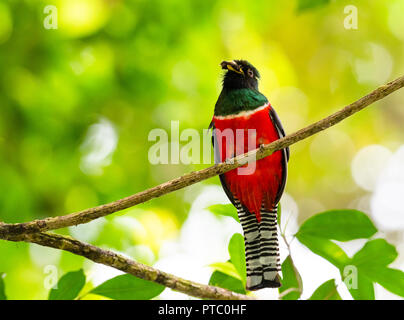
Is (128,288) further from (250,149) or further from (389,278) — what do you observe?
(250,149)

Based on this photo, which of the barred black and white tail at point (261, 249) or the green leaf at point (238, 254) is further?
the barred black and white tail at point (261, 249)

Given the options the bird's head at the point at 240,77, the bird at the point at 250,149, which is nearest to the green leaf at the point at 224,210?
the bird at the point at 250,149

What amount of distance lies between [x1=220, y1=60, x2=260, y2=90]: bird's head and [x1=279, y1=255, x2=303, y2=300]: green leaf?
1201mm

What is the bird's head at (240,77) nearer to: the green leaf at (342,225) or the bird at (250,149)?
the bird at (250,149)

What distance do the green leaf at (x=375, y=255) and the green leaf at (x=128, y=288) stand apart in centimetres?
74

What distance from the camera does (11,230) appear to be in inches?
70.2

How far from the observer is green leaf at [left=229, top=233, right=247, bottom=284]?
77.7 inches

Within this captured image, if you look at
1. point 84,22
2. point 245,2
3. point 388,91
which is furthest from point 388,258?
point 84,22

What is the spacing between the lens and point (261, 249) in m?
2.47

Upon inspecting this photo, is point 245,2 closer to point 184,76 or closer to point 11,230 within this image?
point 184,76

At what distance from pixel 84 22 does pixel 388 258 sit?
10.0 feet

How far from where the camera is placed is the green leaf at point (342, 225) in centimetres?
190

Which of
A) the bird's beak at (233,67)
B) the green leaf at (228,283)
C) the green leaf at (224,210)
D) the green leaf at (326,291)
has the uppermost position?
the bird's beak at (233,67)

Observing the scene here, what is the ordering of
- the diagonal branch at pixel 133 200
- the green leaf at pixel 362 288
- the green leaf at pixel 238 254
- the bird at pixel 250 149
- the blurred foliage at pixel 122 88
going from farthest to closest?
the blurred foliage at pixel 122 88 < the bird at pixel 250 149 < the green leaf at pixel 238 254 < the green leaf at pixel 362 288 < the diagonal branch at pixel 133 200
